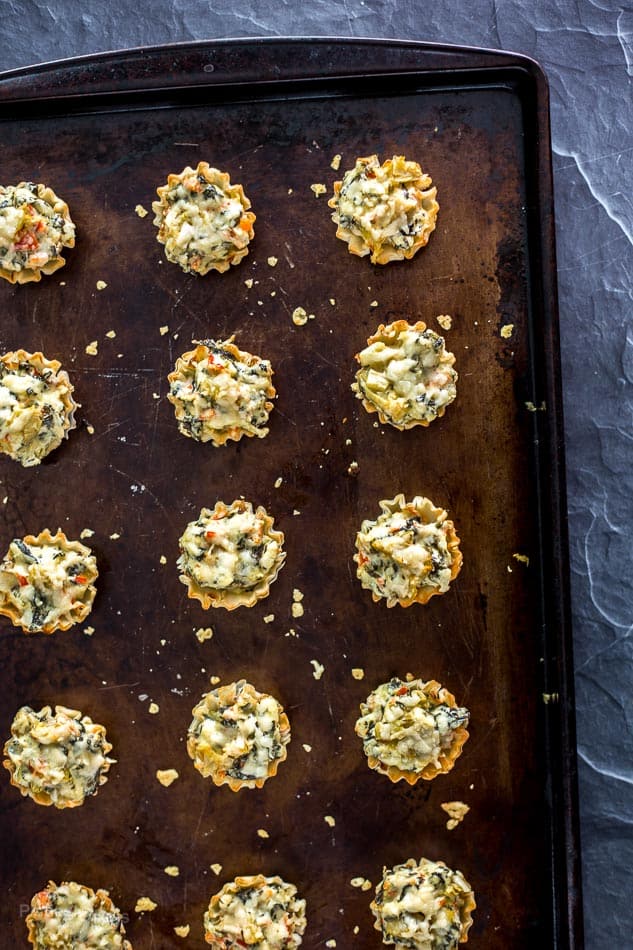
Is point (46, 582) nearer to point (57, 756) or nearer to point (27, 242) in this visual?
point (57, 756)

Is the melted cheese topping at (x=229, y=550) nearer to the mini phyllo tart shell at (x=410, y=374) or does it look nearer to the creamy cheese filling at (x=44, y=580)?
the creamy cheese filling at (x=44, y=580)

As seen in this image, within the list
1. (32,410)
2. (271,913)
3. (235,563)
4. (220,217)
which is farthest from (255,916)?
(220,217)

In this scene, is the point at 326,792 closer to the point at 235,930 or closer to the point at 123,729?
the point at 235,930

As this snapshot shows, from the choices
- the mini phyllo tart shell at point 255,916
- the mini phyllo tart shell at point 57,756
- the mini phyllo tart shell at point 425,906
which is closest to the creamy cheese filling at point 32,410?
the mini phyllo tart shell at point 57,756

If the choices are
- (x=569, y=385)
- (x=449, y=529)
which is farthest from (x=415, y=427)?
(x=569, y=385)

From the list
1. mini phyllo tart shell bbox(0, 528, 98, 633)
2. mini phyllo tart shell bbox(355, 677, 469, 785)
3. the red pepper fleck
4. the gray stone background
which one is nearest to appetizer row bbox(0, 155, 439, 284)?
the red pepper fleck

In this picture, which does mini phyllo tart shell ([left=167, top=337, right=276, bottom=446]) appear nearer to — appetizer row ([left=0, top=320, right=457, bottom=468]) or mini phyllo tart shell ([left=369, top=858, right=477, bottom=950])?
appetizer row ([left=0, top=320, right=457, bottom=468])
